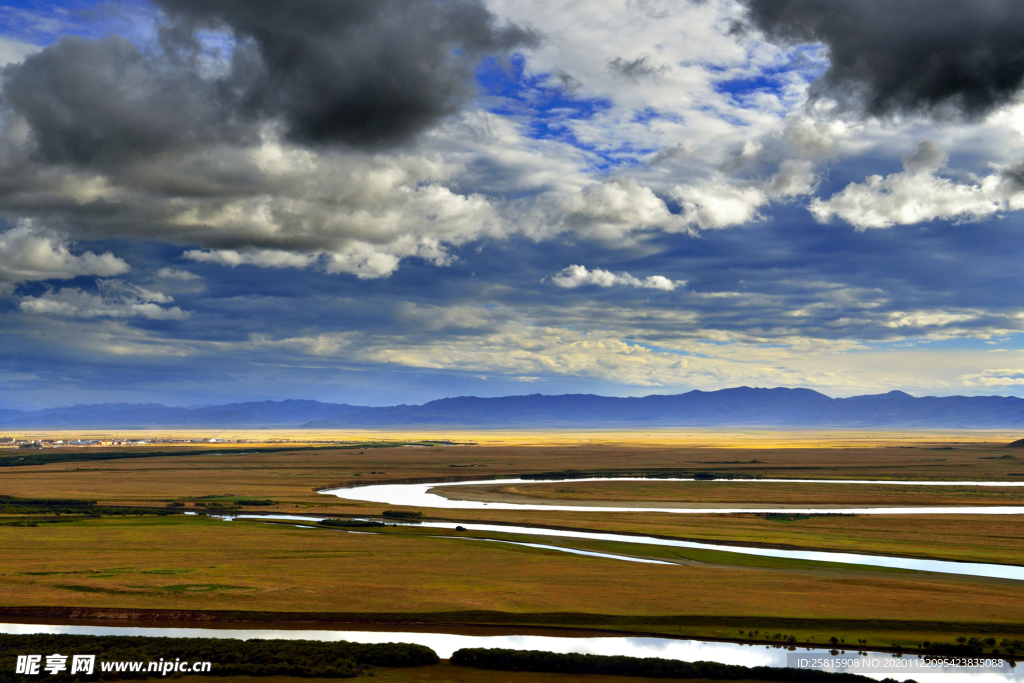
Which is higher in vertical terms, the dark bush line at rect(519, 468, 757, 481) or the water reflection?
the water reflection

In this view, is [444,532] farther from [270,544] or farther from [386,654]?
[386,654]

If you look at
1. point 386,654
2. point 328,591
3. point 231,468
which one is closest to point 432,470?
point 231,468

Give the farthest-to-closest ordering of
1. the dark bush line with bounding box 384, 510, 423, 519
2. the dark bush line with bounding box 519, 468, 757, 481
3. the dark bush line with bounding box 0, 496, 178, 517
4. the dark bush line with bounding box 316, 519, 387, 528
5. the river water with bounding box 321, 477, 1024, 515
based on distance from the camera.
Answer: the dark bush line with bounding box 519, 468, 757, 481 < the river water with bounding box 321, 477, 1024, 515 < the dark bush line with bounding box 384, 510, 423, 519 < the dark bush line with bounding box 0, 496, 178, 517 < the dark bush line with bounding box 316, 519, 387, 528

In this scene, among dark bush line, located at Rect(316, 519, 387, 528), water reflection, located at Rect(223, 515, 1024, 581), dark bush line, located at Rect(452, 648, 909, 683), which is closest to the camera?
dark bush line, located at Rect(452, 648, 909, 683)

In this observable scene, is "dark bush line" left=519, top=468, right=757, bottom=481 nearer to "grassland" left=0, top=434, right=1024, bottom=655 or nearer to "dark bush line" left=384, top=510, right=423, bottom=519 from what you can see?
"grassland" left=0, top=434, right=1024, bottom=655

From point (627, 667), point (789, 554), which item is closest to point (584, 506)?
point (789, 554)

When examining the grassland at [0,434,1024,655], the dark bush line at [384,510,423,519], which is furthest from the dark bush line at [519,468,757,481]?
the dark bush line at [384,510,423,519]
